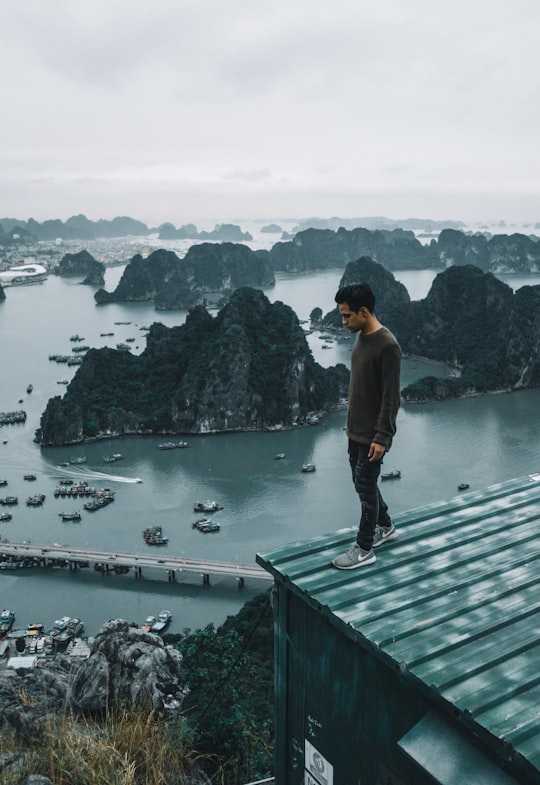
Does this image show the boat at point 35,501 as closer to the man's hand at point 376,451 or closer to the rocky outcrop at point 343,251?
the man's hand at point 376,451

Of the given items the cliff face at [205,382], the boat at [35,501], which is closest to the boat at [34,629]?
the boat at [35,501]

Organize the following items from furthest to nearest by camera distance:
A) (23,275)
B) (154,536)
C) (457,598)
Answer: (23,275) → (154,536) → (457,598)

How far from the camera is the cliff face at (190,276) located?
2822 inches

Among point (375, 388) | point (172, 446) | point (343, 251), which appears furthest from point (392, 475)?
point (343, 251)

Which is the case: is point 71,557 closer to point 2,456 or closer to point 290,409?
point 2,456

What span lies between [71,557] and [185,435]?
13.8 meters

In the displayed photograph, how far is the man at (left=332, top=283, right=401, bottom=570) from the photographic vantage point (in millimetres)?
3186

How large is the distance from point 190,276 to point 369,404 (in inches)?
3142

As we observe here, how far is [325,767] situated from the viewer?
3.02 meters

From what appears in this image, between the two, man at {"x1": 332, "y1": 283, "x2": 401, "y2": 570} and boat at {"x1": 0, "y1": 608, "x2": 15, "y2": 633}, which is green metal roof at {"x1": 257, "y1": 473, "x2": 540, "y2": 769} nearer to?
man at {"x1": 332, "y1": 283, "x2": 401, "y2": 570}

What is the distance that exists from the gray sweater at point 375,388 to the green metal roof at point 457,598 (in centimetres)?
63

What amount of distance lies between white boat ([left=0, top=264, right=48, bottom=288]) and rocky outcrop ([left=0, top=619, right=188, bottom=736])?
84982mm

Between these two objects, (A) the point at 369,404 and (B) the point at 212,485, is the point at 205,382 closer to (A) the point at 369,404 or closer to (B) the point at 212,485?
(B) the point at 212,485

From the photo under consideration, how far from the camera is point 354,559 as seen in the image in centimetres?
318
